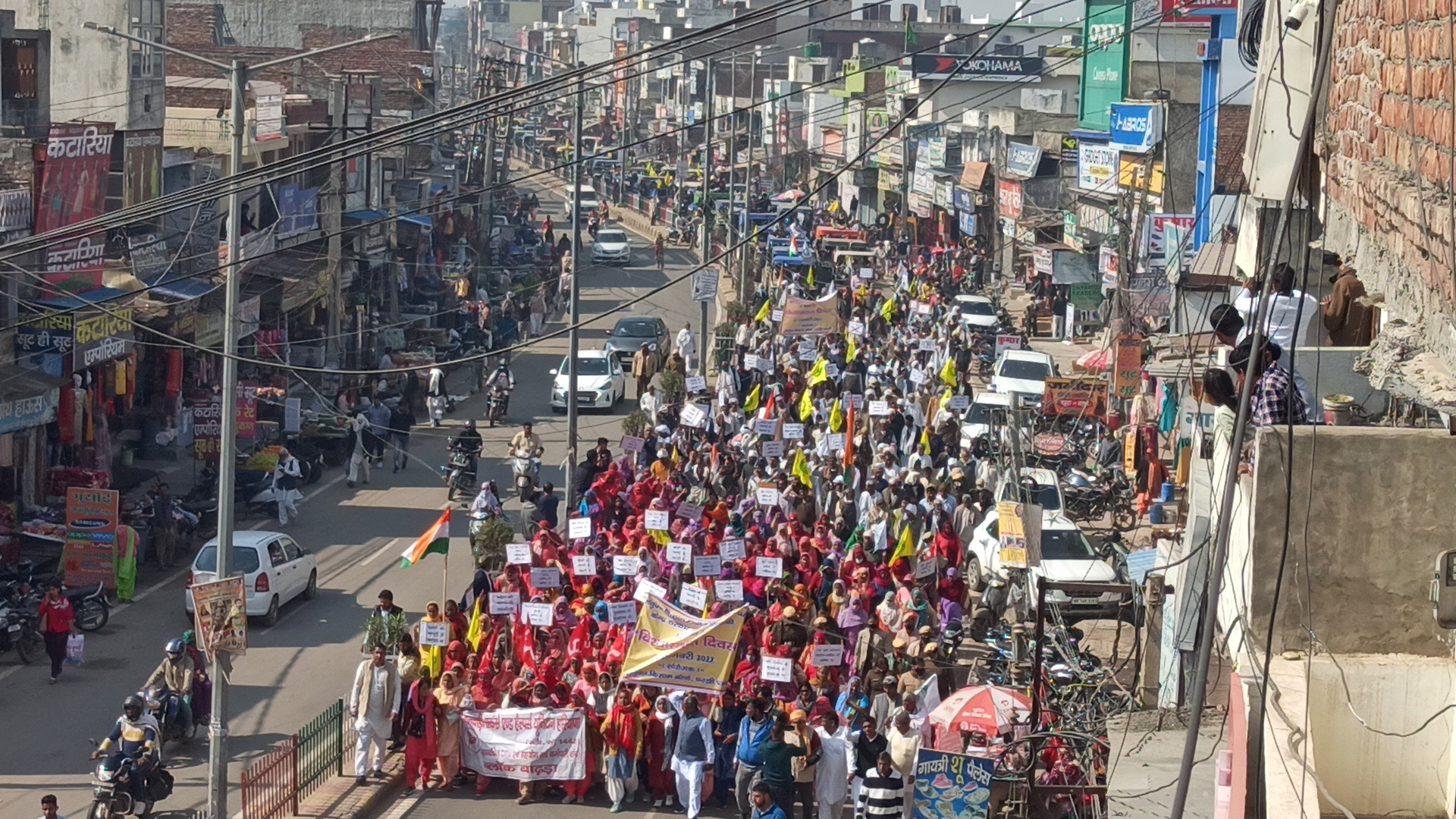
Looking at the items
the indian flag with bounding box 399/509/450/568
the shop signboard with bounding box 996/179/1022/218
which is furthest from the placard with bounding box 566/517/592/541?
the shop signboard with bounding box 996/179/1022/218

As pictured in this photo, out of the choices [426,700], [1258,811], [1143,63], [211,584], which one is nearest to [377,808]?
[426,700]

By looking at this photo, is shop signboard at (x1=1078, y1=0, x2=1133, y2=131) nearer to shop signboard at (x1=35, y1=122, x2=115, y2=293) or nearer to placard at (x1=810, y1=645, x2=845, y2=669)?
shop signboard at (x1=35, y1=122, x2=115, y2=293)

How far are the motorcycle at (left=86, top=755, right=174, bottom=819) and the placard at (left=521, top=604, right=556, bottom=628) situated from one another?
158 inches

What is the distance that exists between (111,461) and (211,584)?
52.3ft

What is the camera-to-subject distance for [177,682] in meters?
18.4

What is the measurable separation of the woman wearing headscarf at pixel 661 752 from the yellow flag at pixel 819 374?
15.3 metres

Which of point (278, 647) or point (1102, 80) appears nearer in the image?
point (278, 647)

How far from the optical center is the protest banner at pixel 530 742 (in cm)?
1669

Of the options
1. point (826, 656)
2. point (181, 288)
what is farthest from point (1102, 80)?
point (826, 656)

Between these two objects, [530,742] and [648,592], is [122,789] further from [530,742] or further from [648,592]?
[648,592]

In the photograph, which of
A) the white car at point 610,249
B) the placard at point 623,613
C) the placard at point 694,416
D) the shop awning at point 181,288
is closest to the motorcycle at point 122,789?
the placard at point 623,613

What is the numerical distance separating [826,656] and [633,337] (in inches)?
1093

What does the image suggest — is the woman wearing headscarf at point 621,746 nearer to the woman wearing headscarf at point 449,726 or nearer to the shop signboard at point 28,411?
the woman wearing headscarf at point 449,726

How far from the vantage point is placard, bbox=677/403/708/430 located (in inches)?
1171
